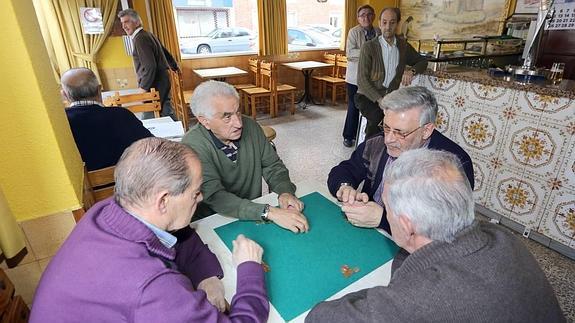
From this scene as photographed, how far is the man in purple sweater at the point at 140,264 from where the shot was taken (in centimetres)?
68

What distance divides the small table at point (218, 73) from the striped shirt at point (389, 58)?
2.61m

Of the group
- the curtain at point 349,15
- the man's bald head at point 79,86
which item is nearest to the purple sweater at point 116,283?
the man's bald head at point 79,86

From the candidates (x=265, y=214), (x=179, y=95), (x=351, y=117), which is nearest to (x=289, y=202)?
(x=265, y=214)

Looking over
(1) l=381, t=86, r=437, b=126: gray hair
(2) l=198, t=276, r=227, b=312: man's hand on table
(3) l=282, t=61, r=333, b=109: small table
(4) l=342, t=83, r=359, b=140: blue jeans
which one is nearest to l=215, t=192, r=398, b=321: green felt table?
(2) l=198, t=276, r=227, b=312: man's hand on table

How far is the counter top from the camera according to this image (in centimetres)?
190

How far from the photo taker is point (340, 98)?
651cm

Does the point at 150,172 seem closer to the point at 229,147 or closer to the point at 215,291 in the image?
the point at 215,291

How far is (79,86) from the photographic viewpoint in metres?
1.81

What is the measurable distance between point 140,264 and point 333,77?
5837 mm

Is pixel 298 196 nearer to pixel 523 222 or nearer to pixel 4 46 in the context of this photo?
pixel 4 46

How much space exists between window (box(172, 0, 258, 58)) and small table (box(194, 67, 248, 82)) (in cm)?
42

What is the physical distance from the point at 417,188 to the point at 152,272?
63 cm

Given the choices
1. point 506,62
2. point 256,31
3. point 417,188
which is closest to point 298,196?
point 417,188

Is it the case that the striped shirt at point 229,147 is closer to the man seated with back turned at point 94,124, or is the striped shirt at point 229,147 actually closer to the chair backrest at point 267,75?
the man seated with back turned at point 94,124
